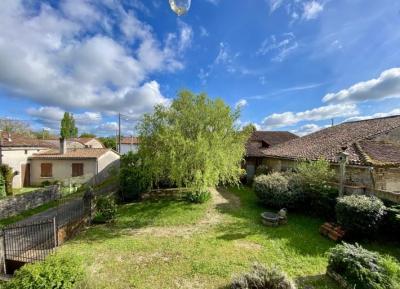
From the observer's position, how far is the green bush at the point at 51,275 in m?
4.56

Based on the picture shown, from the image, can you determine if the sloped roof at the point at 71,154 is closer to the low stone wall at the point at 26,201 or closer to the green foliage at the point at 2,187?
the low stone wall at the point at 26,201

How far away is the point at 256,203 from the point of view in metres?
14.1

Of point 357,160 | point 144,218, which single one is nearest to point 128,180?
point 144,218

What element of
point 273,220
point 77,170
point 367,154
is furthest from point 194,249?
point 77,170

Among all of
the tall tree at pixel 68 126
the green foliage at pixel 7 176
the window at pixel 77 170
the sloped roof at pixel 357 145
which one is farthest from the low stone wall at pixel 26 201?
the tall tree at pixel 68 126

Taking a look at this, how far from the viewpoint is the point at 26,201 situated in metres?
13.8

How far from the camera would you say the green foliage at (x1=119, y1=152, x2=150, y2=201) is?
14625 mm

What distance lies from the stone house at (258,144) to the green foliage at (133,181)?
11.2 metres

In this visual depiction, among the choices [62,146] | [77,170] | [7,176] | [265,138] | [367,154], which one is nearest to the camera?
[367,154]

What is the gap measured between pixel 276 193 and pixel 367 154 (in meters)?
5.29

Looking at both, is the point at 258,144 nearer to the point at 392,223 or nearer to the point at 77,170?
the point at 392,223

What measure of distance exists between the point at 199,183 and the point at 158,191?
15.5ft

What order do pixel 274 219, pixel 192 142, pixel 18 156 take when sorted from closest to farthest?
pixel 274 219 < pixel 192 142 < pixel 18 156

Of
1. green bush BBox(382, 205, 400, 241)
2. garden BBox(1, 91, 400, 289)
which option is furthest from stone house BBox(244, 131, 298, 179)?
green bush BBox(382, 205, 400, 241)
